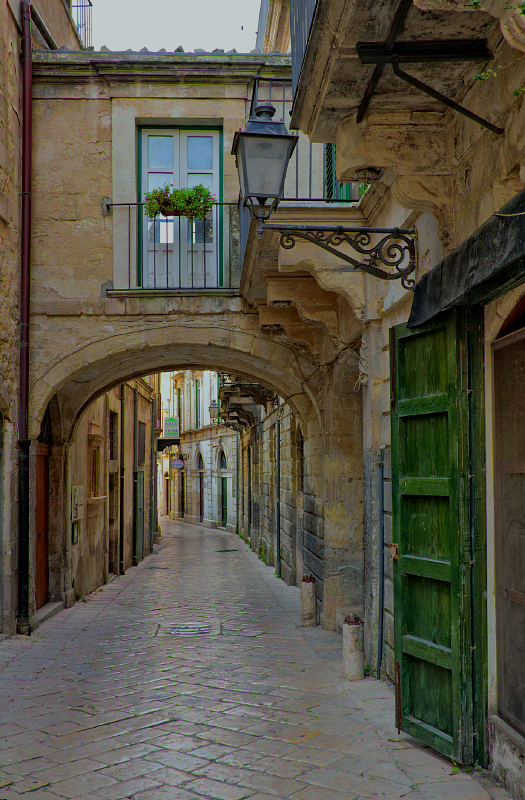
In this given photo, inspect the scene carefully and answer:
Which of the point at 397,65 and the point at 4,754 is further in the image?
the point at 4,754

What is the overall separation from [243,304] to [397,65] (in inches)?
226

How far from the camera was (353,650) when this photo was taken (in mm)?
A: 5984

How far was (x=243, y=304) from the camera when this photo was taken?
8.98 meters

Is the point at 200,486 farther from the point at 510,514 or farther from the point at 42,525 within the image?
the point at 510,514

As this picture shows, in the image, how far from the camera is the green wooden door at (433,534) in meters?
3.88

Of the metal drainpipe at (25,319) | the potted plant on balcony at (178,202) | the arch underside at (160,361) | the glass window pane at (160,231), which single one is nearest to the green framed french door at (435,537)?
the arch underside at (160,361)

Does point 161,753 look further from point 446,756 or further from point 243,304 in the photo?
point 243,304

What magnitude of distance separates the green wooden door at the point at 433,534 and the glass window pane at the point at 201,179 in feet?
18.1

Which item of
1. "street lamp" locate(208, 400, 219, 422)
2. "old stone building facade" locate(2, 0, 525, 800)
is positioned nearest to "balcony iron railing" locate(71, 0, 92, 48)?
"old stone building facade" locate(2, 0, 525, 800)

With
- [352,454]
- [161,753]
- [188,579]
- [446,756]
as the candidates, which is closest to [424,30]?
[446,756]

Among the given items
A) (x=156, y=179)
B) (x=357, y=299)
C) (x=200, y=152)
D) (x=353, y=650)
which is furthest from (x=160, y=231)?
(x=353, y=650)

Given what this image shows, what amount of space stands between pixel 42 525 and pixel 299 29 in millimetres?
7218

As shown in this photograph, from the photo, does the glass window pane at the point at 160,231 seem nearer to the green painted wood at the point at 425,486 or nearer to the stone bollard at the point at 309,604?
the stone bollard at the point at 309,604

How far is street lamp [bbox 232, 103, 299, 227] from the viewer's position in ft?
15.3
